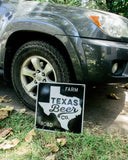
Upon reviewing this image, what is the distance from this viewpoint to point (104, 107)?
2.15 metres

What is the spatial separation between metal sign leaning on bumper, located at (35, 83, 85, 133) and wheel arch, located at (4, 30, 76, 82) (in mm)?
279

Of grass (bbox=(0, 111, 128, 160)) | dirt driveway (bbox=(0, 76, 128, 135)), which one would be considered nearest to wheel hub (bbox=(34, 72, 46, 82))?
dirt driveway (bbox=(0, 76, 128, 135))

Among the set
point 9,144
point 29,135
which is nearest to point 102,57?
point 29,135

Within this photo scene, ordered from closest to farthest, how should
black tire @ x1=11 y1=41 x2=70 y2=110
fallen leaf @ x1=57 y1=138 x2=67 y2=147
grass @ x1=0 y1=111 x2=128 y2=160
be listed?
grass @ x1=0 y1=111 x2=128 y2=160, fallen leaf @ x1=57 y1=138 x2=67 y2=147, black tire @ x1=11 y1=41 x2=70 y2=110

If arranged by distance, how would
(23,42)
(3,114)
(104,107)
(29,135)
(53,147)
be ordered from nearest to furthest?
(53,147), (29,135), (3,114), (23,42), (104,107)

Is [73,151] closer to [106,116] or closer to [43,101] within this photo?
[43,101]

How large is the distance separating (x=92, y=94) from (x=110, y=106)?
462 mm

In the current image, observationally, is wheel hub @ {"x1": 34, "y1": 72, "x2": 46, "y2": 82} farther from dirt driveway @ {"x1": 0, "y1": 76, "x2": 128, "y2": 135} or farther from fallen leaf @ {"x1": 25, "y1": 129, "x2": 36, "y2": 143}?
fallen leaf @ {"x1": 25, "y1": 129, "x2": 36, "y2": 143}

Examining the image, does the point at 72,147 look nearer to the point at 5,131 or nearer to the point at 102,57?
the point at 5,131

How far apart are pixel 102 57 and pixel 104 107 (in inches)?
32.1

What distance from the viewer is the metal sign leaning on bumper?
60.4 inches

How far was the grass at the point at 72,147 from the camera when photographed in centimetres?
129

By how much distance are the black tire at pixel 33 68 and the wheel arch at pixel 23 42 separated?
62 mm

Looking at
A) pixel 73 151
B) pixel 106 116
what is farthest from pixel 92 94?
pixel 73 151
